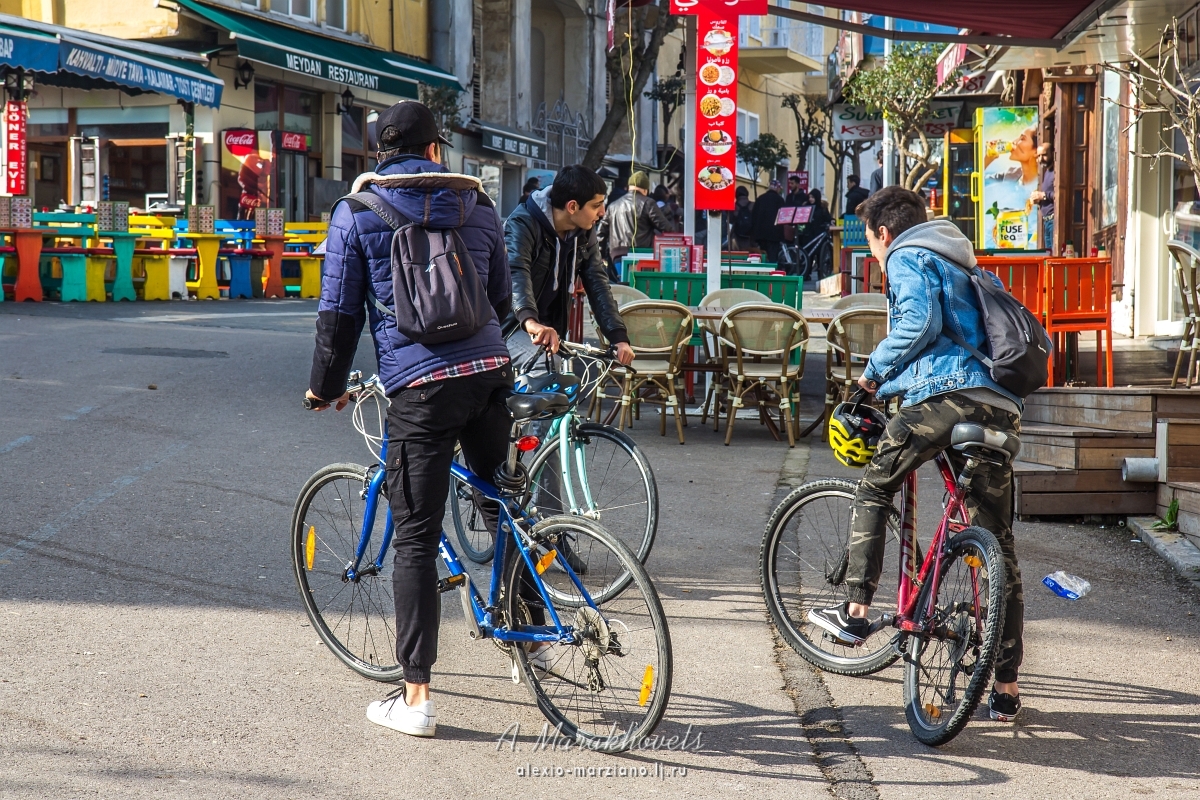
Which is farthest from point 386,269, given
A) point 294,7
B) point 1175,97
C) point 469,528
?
point 294,7

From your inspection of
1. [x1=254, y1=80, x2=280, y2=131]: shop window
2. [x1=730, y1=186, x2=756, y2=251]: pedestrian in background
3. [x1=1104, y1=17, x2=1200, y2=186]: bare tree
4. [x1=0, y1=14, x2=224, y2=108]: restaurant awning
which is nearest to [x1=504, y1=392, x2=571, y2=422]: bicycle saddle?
[x1=1104, y1=17, x2=1200, y2=186]: bare tree

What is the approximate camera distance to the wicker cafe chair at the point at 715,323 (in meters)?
9.88

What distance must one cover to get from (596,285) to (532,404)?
6.78 feet

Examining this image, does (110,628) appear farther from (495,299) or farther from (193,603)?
(495,299)

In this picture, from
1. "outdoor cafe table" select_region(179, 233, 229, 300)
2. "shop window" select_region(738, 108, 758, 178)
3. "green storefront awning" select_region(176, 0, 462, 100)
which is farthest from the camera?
"shop window" select_region(738, 108, 758, 178)

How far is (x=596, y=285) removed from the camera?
229 inches

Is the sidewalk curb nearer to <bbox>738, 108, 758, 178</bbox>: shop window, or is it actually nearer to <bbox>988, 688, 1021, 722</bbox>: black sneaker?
<bbox>988, 688, 1021, 722</bbox>: black sneaker

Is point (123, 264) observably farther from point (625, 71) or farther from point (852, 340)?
point (852, 340)

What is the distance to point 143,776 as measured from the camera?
3.51 m

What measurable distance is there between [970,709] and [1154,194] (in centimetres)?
1067

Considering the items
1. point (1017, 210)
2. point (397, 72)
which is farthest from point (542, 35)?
point (1017, 210)

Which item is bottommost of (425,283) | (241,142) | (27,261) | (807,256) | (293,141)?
(425,283)

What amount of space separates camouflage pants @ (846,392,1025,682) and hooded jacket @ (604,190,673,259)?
1139 centimetres

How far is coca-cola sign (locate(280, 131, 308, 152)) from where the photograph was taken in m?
26.3
